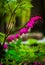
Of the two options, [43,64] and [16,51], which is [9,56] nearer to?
[16,51]

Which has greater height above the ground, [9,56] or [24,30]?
[24,30]

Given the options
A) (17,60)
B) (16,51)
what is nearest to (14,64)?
(17,60)

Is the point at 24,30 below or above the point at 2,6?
below

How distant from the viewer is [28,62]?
400 cm

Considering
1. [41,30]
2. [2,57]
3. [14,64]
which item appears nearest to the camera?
[14,64]

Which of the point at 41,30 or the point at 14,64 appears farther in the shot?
the point at 41,30

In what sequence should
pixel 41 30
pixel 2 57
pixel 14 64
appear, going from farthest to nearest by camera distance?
pixel 41 30 < pixel 2 57 < pixel 14 64

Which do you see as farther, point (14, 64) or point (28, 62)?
point (28, 62)

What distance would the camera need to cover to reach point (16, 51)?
157 inches

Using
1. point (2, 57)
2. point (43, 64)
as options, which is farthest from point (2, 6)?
point (43, 64)

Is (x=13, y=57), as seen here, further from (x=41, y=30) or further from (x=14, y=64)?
(x=41, y=30)

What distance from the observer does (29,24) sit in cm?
382

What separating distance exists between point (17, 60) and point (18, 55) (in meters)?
0.15

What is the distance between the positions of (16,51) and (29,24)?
1.48 feet
